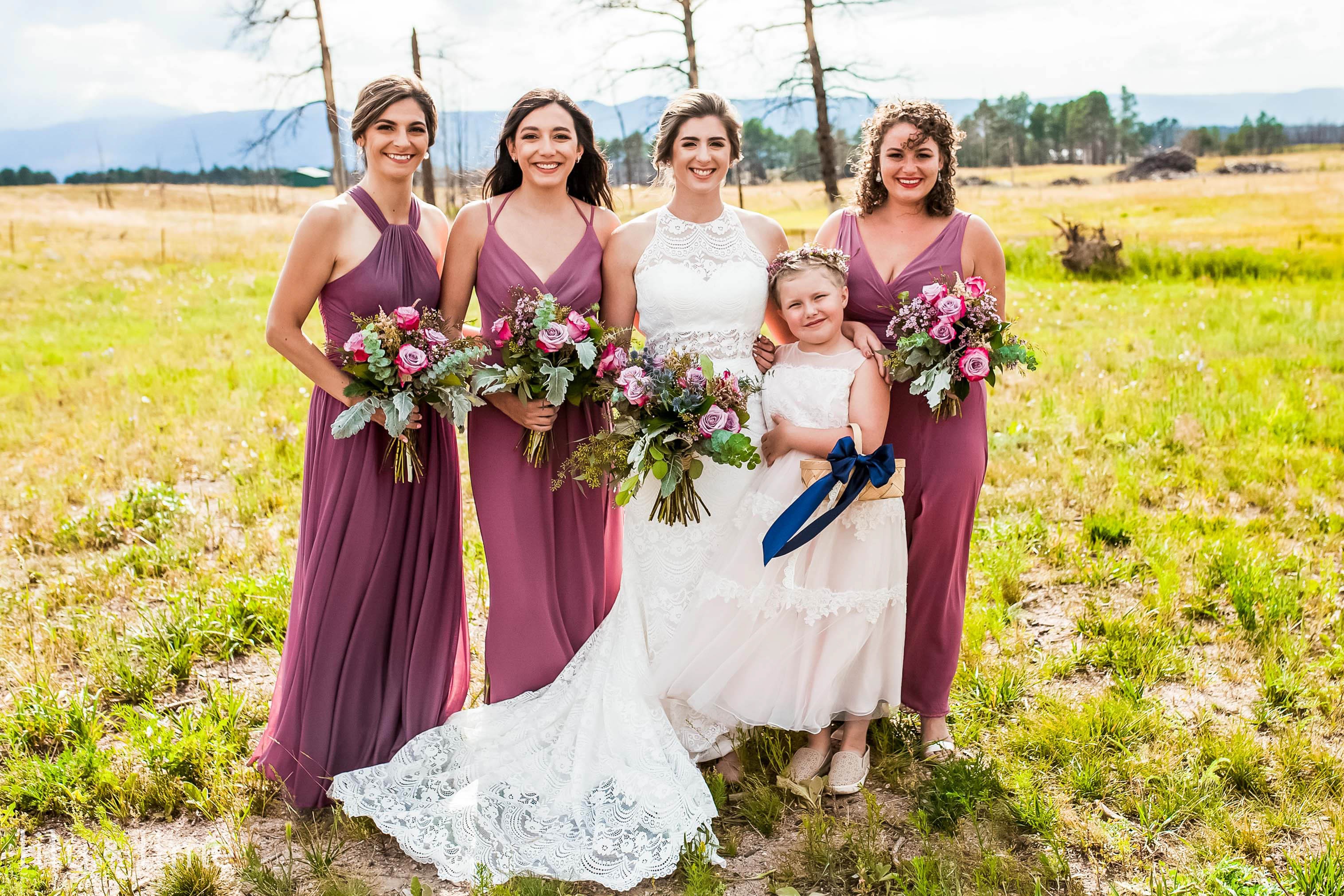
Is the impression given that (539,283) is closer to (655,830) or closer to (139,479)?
(655,830)

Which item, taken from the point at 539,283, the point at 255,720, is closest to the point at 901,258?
the point at 539,283

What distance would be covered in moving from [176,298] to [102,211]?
4035 centimetres

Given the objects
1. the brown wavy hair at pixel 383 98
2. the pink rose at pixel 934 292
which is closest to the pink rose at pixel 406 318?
the brown wavy hair at pixel 383 98

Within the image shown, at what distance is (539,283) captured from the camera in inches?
170

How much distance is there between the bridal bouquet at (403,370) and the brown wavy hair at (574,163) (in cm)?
102

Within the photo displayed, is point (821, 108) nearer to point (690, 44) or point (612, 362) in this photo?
point (690, 44)

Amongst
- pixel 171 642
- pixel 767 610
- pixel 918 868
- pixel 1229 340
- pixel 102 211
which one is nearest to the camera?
pixel 918 868

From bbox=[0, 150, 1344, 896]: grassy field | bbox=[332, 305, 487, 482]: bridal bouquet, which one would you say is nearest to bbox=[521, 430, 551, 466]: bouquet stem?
bbox=[332, 305, 487, 482]: bridal bouquet

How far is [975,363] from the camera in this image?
12.5 ft

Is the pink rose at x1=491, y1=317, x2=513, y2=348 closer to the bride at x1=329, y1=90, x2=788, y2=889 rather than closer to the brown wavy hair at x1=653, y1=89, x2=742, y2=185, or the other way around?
the bride at x1=329, y1=90, x2=788, y2=889

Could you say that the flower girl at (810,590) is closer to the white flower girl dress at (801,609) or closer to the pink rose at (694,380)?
the white flower girl dress at (801,609)

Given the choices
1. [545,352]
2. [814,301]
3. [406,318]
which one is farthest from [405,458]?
[814,301]

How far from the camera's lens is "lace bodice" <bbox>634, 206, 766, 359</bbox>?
442cm

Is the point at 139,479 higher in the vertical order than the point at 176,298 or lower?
lower
